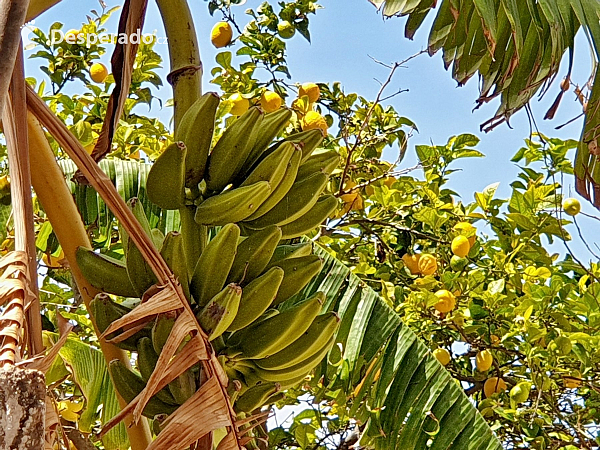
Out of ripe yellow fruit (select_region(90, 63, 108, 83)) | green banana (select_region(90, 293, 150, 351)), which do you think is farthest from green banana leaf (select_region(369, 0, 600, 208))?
ripe yellow fruit (select_region(90, 63, 108, 83))

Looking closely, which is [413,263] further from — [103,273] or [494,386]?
[103,273]

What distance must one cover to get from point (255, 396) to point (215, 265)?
0.18m

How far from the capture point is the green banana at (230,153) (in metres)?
0.84

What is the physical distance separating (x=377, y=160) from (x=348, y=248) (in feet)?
1.09

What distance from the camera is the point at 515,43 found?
1.01 metres

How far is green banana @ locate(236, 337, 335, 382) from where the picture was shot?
0.84 meters

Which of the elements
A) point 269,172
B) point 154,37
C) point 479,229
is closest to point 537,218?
point 479,229

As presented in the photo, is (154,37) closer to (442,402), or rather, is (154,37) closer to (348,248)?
(348,248)

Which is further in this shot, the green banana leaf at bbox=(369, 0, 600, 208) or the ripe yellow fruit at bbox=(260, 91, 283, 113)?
the ripe yellow fruit at bbox=(260, 91, 283, 113)

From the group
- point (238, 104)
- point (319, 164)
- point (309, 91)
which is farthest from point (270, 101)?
point (319, 164)

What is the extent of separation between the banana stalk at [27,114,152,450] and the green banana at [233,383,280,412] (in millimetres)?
136

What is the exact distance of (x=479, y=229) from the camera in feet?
8.19

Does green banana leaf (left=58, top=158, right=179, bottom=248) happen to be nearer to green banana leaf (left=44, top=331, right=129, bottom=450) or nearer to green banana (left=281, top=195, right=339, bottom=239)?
green banana leaf (left=44, top=331, right=129, bottom=450)

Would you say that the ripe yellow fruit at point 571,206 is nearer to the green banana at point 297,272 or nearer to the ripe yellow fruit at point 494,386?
the ripe yellow fruit at point 494,386
